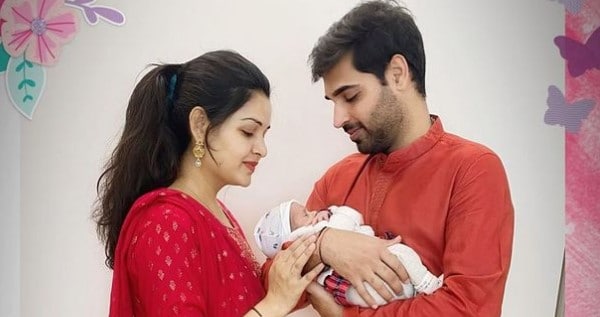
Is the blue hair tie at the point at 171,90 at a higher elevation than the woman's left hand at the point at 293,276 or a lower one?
higher

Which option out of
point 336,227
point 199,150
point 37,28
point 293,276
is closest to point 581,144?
point 336,227

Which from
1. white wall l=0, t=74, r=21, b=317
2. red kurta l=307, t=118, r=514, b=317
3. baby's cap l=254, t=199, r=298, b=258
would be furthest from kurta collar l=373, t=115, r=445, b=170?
white wall l=0, t=74, r=21, b=317

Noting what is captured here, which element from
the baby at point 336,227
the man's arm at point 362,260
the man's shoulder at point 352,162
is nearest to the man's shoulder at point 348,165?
the man's shoulder at point 352,162

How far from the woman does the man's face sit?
139 millimetres

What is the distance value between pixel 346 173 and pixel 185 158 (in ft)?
1.12

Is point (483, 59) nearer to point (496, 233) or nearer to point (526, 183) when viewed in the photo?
point (526, 183)

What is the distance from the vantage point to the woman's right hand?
1.42 metres

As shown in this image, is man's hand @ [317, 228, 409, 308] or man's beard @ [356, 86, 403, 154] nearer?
man's hand @ [317, 228, 409, 308]

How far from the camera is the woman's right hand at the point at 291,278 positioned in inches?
55.8

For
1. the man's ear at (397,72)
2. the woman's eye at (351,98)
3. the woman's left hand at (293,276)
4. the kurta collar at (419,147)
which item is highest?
the man's ear at (397,72)

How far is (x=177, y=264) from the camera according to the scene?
131 centimetres

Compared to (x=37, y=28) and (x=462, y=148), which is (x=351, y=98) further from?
(x=37, y=28)

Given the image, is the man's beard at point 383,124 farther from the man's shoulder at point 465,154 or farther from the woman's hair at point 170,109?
the woman's hair at point 170,109

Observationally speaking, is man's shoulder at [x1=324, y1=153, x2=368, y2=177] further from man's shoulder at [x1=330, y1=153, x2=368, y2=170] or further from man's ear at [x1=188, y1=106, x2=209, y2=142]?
man's ear at [x1=188, y1=106, x2=209, y2=142]
